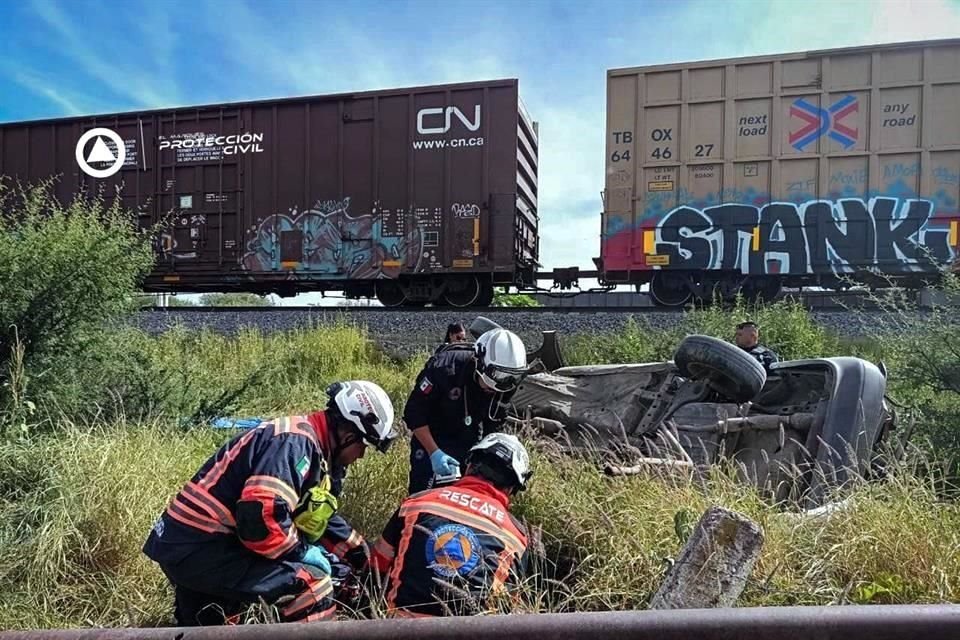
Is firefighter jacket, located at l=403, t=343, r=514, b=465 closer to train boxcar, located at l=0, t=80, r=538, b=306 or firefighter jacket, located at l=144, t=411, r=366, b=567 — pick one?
firefighter jacket, located at l=144, t=411, r=366, b=567

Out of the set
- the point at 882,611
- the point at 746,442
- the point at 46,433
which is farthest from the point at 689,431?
the point at 46,433

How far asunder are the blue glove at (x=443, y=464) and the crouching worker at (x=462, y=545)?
91 cm

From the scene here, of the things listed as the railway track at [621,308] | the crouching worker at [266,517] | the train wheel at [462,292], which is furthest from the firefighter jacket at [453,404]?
the train wheel at [462,292]

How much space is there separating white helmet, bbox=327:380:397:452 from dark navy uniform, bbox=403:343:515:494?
1103mm

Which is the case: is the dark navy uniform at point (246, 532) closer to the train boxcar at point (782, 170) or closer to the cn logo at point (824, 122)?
the train boxcar at point (782, 170)

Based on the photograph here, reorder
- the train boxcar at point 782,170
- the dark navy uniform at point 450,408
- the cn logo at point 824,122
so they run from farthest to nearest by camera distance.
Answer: the cn logo at point 824,122, the train boxcar at point 782,170, the dark navy uniform at point 450,408

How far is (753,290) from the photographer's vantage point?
9180 millimetres

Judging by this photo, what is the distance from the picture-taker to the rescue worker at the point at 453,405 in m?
3.33

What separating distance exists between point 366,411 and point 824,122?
9.13m

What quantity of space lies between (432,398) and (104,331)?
324cm

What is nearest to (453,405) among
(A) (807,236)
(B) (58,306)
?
(B) (58,306)

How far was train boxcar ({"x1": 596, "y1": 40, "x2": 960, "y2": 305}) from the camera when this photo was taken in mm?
8469

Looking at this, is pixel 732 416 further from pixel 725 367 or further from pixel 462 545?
pixel 462 545

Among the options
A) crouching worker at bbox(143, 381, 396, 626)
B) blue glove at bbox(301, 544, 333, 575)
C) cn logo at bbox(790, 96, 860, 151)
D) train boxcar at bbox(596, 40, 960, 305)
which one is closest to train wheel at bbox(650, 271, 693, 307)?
train boxcar at bbox(596, 40, 960, 305)
